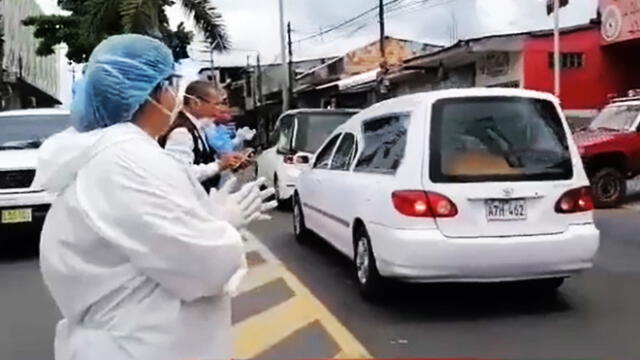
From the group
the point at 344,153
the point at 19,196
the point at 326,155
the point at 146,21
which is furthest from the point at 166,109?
the point at 146,21

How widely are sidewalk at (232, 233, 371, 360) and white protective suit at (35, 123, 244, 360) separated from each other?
9.34 ft

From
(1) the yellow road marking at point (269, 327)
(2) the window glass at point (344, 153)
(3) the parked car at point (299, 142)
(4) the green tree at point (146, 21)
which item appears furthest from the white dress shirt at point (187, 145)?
(4) the green tree at point (146, 21)

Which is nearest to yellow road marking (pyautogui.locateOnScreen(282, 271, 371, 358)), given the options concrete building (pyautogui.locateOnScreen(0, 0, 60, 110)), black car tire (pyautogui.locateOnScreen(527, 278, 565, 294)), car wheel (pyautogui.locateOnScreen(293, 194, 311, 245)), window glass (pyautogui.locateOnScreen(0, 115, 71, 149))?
black car tire (pyautogui.locateOnScreen(527, 278, 565, 294))

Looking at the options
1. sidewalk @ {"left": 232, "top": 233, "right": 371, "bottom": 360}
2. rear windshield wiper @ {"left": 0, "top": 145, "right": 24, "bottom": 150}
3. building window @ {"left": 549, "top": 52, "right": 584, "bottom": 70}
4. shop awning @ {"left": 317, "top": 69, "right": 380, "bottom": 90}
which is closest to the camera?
sidewalk @ {"left": 232, "top": 233, "right": 371, "bottom": 360}

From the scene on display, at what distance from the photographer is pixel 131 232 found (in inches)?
87.7

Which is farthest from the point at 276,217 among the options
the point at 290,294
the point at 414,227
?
the point at 414,227

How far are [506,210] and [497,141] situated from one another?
0.58 m

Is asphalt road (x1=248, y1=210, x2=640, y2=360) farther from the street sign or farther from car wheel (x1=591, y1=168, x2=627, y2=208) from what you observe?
the street sign

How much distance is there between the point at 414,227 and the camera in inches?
272

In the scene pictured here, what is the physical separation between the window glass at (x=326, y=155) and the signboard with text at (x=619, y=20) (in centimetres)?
1533

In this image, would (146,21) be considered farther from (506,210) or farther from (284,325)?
(506,210)

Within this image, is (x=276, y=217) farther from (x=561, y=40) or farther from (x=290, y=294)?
(x=561, y=40)

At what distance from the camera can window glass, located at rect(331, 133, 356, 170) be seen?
881cm

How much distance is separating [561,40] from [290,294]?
71.7 ft
